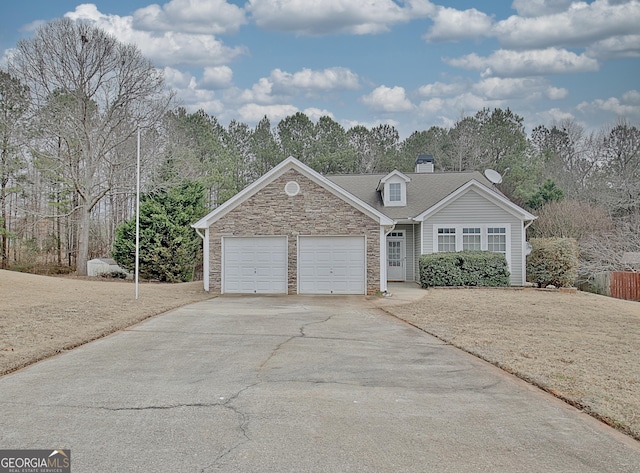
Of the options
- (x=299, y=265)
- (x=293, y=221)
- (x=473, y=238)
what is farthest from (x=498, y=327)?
→ (x=473, y=238)

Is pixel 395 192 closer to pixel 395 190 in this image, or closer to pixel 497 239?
pixel 395 190

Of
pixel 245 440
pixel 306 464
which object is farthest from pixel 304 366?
pixel 306 464

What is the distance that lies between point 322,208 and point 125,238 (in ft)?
40.9

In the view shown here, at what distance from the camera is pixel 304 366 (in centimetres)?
750

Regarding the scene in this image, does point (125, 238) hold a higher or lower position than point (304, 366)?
higher

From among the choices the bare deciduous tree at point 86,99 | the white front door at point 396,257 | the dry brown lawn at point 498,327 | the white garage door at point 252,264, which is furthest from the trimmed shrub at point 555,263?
the bare deciduous tree at point 86,99

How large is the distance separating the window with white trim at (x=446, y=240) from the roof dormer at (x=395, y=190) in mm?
3065

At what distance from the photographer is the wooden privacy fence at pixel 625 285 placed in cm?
1975

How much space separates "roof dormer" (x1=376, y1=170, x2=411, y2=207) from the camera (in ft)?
81.6

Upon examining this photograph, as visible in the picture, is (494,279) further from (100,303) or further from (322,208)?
(100,303)

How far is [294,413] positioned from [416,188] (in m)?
22.2

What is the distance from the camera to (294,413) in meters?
5.31

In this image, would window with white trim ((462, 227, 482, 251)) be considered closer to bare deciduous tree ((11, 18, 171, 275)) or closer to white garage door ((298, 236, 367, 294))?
white garage door ((298, 236, 367, 294))

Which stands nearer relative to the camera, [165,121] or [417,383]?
[417,383]
